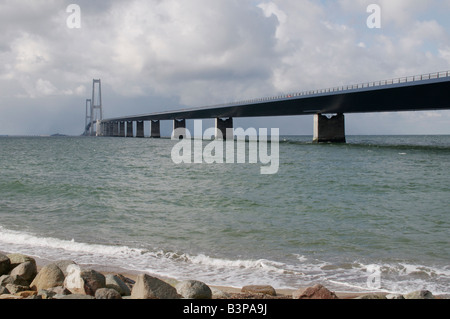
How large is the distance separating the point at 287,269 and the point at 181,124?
15921 cm

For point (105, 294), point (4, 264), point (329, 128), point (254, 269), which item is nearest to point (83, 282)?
point (105, 294)

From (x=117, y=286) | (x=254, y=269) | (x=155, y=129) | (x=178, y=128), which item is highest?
(x=155, y=129)

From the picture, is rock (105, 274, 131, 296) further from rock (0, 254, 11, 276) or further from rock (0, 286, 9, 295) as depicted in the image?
rock (0, 254, 11, 276)

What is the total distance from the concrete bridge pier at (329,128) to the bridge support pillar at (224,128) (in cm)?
4173

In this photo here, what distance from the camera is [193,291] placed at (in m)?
7.24

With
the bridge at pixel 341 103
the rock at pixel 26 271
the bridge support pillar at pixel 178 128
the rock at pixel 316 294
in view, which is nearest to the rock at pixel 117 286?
the rock at pixel 26 271

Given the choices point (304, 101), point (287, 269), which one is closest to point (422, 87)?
point (304, 101)

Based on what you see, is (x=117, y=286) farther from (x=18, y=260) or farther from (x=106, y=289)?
(x=18, y=260)

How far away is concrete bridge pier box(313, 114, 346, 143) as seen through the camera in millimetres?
106625

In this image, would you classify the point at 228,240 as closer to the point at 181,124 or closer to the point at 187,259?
the point at 187,259

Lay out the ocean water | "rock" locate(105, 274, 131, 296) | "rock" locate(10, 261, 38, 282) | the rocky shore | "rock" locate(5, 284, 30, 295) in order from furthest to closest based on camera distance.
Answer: the ocean water, "rock" locate(10, 261, 38, 282), "rock" locate(105, 274, 131, 296), "rock" locate(5, 284, 30, 295), the rocky shore

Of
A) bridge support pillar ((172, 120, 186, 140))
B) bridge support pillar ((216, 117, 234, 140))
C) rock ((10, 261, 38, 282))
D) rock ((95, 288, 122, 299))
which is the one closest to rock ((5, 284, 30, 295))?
rock ((10, 261, 38, 282))

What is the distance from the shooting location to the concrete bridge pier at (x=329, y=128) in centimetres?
10662

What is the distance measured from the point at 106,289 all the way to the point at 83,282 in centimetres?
69
